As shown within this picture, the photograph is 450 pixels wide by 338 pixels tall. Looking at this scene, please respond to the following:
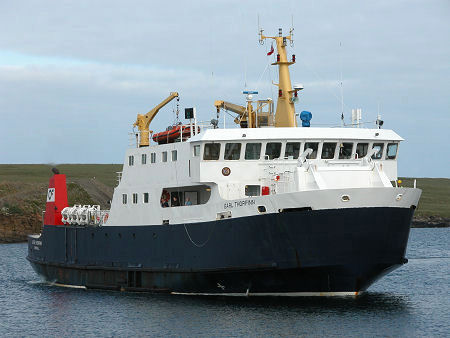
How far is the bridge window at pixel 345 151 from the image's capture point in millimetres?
29984

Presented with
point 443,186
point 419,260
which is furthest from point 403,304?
point 443,186

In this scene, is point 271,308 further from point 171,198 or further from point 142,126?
point 142,126

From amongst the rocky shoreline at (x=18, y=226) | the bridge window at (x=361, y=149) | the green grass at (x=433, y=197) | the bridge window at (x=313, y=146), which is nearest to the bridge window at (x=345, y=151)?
the bridge window at (x=361, y=149)

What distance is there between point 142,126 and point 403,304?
13798 millimetres

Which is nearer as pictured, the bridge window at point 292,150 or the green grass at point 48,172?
the bridge window at point 292,150

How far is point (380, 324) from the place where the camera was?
25625mm

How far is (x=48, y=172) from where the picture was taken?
404ft

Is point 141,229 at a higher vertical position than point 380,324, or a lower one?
higher

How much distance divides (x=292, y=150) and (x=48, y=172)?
321 feet

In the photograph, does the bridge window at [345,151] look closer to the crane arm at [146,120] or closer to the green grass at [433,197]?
the crane arm at [146,120]

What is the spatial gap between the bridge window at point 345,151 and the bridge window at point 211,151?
14.9ft

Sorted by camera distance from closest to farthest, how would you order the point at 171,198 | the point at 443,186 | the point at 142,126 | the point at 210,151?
1. the point at 210,151
2. the point at 171,198
3. the point at 142,126
4. the point at 443,186

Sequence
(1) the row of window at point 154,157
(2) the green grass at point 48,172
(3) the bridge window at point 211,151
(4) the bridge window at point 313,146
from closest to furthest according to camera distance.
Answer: (3) the bridge window at point 211,151 → (4) the bridge window at point 313,146 → (1) the row of window at point 154,157 → (2) the green grass at point 48,172

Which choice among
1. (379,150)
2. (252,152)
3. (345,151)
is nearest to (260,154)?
(252,152)
